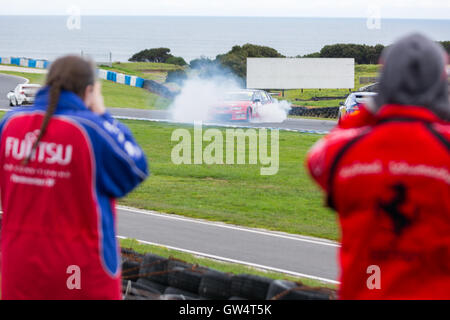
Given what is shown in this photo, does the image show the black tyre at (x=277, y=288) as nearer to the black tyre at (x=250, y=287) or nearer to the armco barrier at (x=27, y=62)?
the black tyre at (x=250, y=287)

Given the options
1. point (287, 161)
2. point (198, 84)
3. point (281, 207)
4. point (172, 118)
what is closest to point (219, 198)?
point (281, 207)

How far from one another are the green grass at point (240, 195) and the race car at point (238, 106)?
704 cm

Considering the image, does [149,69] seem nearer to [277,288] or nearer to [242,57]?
[242,57]

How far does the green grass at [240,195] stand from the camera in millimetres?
12305

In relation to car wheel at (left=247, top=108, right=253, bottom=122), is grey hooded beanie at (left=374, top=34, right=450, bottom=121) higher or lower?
higher

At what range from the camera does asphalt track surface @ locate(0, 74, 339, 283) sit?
9.31 m

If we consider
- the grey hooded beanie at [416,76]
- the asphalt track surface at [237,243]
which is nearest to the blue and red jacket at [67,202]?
the grey hooded beanie at [416,76]

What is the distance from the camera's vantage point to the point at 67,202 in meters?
3.44

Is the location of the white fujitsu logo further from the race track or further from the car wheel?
the car wheel

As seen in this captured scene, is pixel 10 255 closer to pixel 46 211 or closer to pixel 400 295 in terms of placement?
pixel 46 211

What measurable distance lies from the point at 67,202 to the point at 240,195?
11574mm

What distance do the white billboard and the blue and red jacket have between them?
150 feet

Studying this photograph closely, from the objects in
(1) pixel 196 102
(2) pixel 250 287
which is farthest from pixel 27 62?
(2) pixel 250 287

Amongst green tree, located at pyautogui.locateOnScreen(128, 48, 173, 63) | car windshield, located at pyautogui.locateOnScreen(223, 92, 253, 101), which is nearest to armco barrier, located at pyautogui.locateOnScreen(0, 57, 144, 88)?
car windshield, located at pyautogui.locateOnScreen(223, 92, 253, 101)
